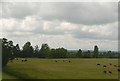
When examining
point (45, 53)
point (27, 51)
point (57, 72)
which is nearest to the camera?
point (57, 72)

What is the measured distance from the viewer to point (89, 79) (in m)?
39.3

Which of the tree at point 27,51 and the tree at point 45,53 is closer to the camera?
the tree at point 27,51

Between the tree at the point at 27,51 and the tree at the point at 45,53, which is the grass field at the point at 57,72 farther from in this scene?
the tree at the point at 45,53

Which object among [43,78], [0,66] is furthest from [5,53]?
[43,78]

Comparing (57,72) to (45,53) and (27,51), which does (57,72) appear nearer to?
(45,53)

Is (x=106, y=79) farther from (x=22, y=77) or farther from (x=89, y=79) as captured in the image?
(x=22, y=77)

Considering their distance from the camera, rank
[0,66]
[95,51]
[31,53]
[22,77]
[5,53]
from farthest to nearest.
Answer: [95,51] < [31,53] < [5,53] < [0,66] < [22,77]

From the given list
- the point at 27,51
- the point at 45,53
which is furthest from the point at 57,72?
the point at 27,51

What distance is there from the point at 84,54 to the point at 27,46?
1454 inches

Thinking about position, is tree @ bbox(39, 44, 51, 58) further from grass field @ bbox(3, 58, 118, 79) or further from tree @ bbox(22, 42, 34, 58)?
grass field @ bbox(3, 58, 118, 79)

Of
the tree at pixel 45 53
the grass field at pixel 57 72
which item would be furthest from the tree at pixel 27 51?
the grass field at pixel 57 72

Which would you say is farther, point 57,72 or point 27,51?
point 27,51

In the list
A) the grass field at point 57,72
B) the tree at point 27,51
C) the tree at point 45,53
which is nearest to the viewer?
the grass field at point 57,72

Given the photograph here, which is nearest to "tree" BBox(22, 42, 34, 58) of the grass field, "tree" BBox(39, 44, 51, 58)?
"tree" BBox(39, 44, 51, 58)
